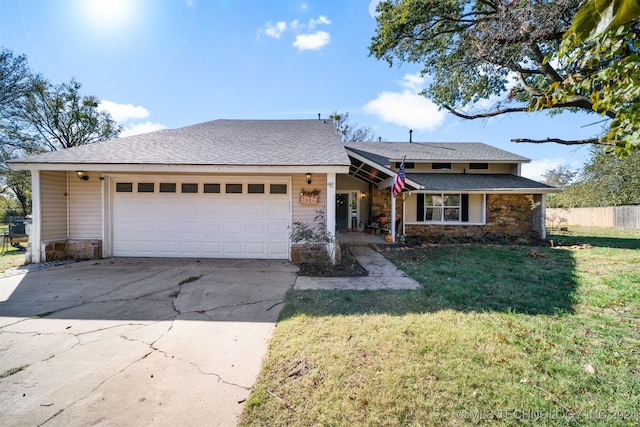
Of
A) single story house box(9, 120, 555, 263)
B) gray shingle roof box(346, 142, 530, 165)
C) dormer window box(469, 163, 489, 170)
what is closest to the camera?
single story house box(9, 120, 555, 263)

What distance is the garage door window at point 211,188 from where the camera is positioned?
7863 mm

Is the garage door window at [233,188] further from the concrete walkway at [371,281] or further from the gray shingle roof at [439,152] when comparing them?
the gray shingle roof at [439,152]

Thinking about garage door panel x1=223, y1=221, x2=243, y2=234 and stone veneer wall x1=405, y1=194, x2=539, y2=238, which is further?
stone veneer wall x1=405, y1=194, x2=539, y2=238

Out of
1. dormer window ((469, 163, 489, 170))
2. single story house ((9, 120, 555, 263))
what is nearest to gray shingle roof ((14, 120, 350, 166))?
single story house ((9, 120, 555, 263))

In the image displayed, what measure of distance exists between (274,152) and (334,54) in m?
6.63

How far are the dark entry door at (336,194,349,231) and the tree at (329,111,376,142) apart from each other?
1488 centimetres

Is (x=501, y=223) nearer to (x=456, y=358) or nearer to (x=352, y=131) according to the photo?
(x=456, y=358)

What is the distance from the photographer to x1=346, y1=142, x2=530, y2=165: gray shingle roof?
13.4 m

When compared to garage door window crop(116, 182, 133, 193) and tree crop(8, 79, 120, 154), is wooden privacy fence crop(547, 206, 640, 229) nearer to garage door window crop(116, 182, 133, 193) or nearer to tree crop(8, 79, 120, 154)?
garage door window crop(116, 182, 133, 193)

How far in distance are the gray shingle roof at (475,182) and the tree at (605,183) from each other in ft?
41.0

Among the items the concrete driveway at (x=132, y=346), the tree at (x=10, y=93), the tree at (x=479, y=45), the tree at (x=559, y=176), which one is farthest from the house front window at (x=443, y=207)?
the tree at (x=559, y=176)

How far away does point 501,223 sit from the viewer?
40.3 feet

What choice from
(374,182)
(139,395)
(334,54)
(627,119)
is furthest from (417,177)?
(139,395)

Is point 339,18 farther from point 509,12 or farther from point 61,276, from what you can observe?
point 61,276
